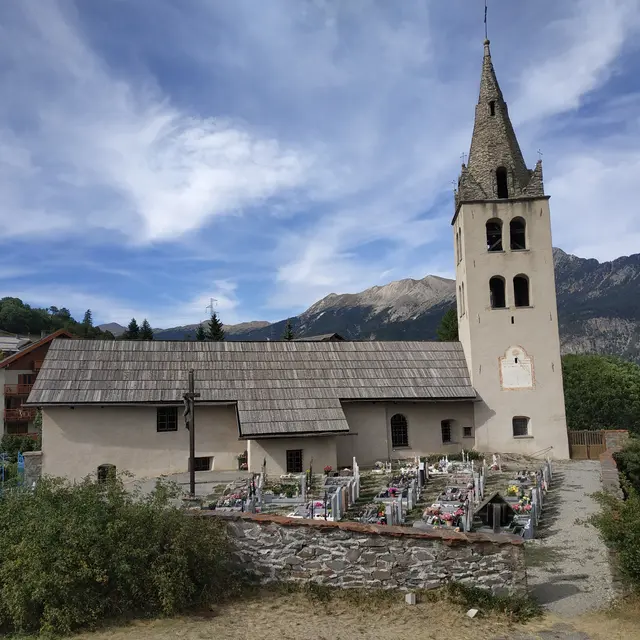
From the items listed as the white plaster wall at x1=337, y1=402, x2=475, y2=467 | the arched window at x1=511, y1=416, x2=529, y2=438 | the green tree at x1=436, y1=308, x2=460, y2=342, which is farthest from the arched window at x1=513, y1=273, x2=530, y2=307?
the green tree at x1=436, y1=308, x2=460, y2=342

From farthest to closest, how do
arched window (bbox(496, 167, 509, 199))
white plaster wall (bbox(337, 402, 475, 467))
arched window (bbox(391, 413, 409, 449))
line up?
arched window (bbox(496, 167, 509, 199))
arched window (bbox(391, 413, 409, 449))
white plaster wall (bbox(337, 402, 475, 467))

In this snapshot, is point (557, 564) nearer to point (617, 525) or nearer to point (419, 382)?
point (617, 525)

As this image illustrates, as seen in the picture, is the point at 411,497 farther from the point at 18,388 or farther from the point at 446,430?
the point at 18,388

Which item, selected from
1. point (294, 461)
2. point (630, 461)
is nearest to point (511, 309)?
point (630, 461)

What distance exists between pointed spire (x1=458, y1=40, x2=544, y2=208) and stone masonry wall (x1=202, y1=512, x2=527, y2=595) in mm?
21878

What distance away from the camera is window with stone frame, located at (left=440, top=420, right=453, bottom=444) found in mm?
27984

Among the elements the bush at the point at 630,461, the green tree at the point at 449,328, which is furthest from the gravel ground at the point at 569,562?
the green tree at the point at 449,328

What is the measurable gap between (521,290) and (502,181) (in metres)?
5.91

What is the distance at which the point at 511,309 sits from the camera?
28188mm

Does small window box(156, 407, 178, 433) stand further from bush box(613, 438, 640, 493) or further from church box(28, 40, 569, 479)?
bush box(613, 438, 640, 493)

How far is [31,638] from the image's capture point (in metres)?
9.05

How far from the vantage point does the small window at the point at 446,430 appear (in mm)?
28016

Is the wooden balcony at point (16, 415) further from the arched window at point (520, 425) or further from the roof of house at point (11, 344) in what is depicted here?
the arched window at point (520, 425)

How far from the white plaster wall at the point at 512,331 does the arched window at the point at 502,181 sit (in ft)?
3.15
